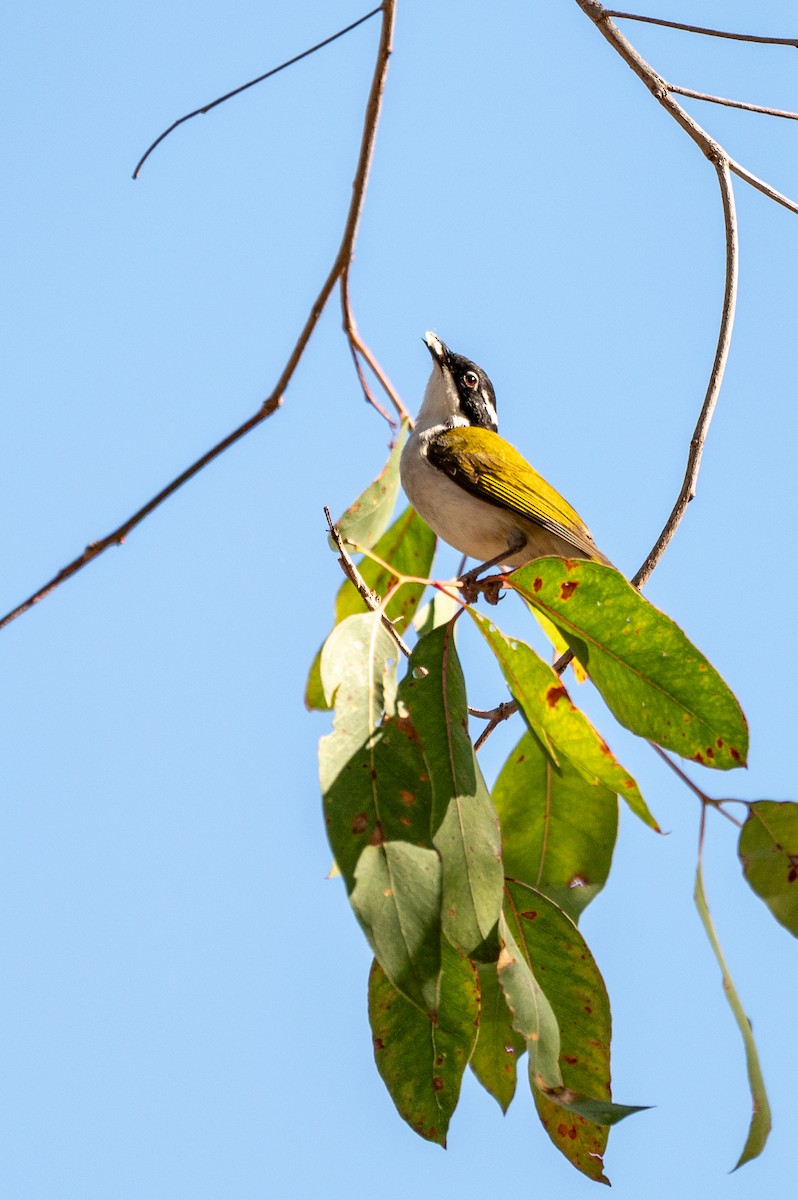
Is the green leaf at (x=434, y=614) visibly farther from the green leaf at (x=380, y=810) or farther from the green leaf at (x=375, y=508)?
the green leaf at (x=380, y=810)

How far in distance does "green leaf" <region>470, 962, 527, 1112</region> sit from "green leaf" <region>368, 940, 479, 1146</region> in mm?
246

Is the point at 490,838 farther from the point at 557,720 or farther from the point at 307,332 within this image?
the point at 307,332

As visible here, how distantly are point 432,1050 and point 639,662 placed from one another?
35.2 inches

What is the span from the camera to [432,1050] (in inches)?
96.3

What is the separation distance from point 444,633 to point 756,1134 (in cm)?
116

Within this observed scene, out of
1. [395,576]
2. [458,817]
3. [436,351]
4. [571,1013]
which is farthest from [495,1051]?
[436,351]

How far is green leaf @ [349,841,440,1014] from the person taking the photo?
2076 mm

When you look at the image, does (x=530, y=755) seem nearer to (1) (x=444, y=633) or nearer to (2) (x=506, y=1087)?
(1) (x=444, y=633)

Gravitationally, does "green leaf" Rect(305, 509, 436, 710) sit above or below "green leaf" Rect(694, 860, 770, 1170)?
above

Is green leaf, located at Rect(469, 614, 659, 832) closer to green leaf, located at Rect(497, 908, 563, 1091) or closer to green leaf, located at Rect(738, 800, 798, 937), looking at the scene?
green leaf, located at Rect(738, 800, 798, 937)

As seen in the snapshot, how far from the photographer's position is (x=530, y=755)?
3139mm

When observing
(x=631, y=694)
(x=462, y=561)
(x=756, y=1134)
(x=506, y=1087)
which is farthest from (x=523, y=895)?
(x=462, y=561)

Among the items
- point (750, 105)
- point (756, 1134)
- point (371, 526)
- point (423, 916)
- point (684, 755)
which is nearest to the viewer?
point (756, 1134)

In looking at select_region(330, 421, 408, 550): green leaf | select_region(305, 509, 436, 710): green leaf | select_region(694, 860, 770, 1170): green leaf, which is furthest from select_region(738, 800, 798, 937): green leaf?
select_region(330, 421, 408, 550): green leaf
